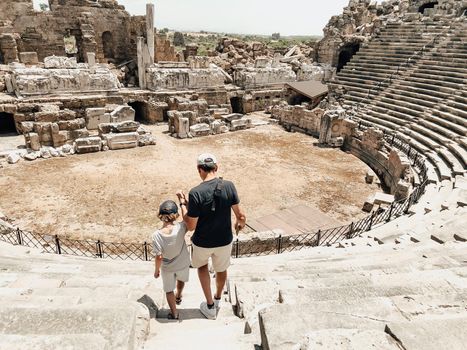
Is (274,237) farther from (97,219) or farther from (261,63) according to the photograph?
(261,63)

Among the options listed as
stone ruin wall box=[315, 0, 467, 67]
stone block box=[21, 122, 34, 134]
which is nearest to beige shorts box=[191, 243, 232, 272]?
stone block box=[21, 122, 34, 134]

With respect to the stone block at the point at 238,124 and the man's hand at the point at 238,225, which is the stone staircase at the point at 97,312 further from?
the stone block at the point at 238,124

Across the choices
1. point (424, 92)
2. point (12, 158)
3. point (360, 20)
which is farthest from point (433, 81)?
point (12, 158)

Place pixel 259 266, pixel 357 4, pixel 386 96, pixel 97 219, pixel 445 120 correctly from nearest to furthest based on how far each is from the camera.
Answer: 1. pixel 259 266
2. pixel 97 219
3. pixel 445 120
4. pixel 386 96
5. pixel 357 4

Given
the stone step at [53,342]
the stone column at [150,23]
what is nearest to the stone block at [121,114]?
the stone column at [150,23]

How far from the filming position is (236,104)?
2544cm

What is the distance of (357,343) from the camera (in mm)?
2074

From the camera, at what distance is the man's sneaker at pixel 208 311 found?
408 cm

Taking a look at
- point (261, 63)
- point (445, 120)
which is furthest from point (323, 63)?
point (445, 120)

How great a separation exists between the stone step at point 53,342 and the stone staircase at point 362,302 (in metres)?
1.11

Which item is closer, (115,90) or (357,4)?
(115,90)

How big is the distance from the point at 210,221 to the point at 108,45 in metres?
31.2

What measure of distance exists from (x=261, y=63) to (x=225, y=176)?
15195 mm

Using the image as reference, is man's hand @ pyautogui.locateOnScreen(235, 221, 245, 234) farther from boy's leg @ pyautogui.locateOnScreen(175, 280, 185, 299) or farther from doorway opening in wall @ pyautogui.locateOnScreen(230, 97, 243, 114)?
doorway opening in wall @ pyautogui.locateOnScreen(230, 97, 243, 114)
